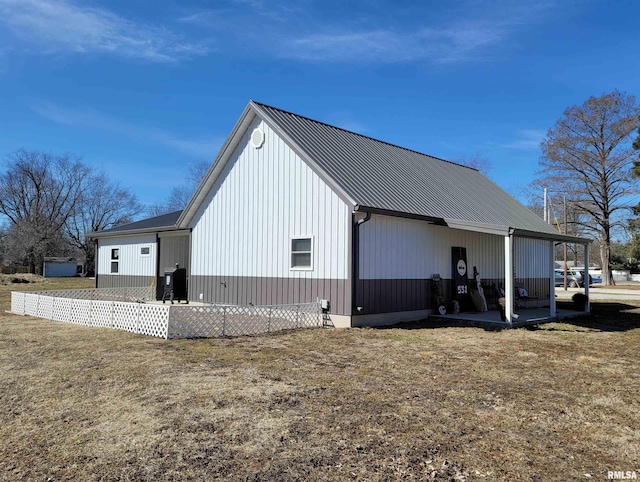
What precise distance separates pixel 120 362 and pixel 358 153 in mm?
9946

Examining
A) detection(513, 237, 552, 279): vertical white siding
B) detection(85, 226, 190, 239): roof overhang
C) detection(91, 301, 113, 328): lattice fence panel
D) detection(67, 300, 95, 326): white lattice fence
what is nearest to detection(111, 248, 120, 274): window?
detection(85, 226, 190, 239): roof overhang

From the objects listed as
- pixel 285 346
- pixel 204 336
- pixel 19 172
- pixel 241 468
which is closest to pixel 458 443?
pixel 241 468

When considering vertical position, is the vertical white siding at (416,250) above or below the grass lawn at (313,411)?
above

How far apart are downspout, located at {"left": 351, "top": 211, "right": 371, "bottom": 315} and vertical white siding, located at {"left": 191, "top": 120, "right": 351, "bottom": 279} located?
0.20 meters

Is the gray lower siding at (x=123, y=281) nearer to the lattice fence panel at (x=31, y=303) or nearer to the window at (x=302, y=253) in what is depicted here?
the lattice fence panel at (x=31, y=303)

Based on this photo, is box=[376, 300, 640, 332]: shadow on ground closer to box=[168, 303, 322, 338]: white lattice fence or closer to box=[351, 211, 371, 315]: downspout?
box=[351, 211, 371, 315]: downspout

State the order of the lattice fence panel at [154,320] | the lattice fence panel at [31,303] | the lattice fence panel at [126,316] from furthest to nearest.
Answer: the lattice fence panel at [31,303] → the lattice fence panel at [126,316] → the lattice fence panel at [154,320]

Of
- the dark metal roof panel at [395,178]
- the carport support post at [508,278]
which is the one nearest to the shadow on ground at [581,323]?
the carport support post at [508,278]

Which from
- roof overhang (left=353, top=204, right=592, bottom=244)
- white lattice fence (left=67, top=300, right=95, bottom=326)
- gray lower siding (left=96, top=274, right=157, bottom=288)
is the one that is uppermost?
roof overhang (left=353, top=204, right=592, bottom=244)

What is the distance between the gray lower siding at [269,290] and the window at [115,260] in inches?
269

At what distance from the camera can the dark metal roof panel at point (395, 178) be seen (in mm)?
12508

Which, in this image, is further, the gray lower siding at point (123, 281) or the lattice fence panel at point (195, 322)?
the gray lower siding at point (123, 281)

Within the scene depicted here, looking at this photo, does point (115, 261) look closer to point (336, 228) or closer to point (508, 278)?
point (336, 228)

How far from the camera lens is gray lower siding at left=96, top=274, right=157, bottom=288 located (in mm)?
19797
